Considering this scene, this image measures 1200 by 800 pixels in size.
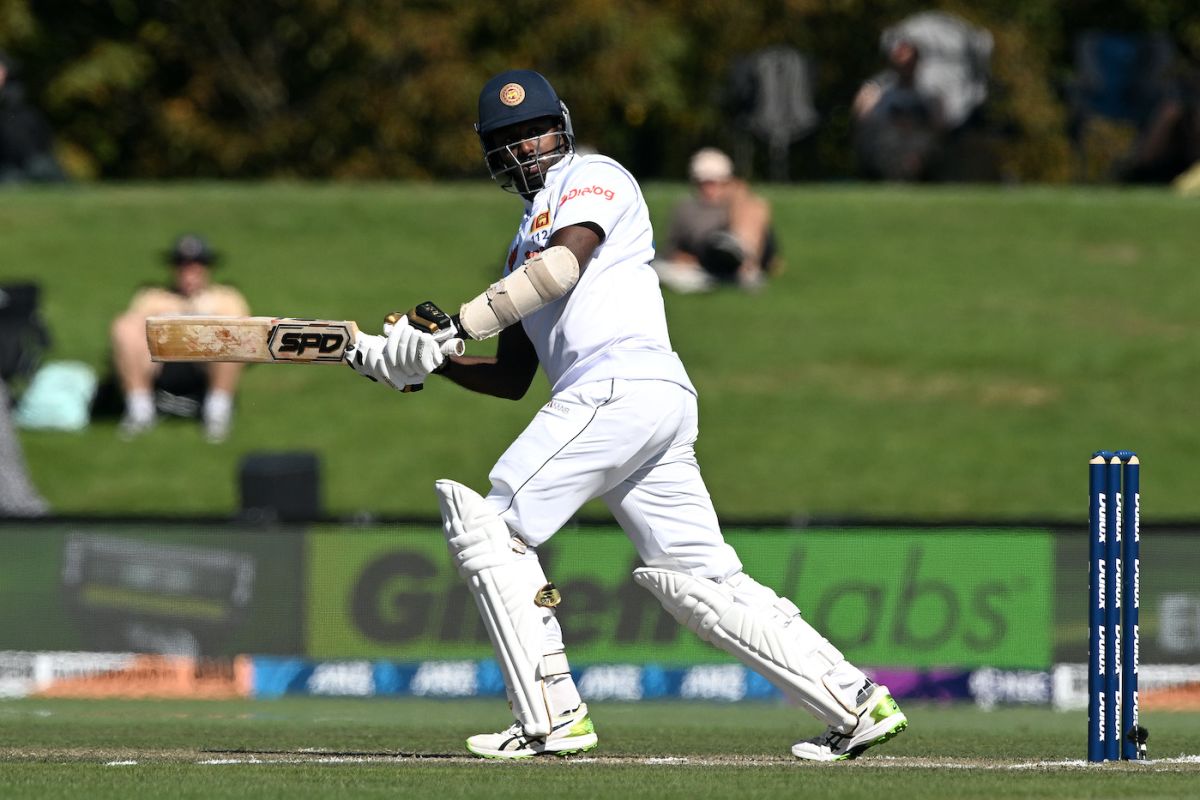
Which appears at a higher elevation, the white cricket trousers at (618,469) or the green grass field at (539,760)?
the white cricket trousers at (618,469)

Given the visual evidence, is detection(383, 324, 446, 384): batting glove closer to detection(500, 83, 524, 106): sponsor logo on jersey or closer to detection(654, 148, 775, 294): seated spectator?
detection(500, 83, 524, 106): sponsor logo on jersey

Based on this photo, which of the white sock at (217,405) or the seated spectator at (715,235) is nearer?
the white sock at (217,405)

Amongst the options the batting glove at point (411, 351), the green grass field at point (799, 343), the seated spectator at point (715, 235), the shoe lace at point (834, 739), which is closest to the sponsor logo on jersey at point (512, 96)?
the batting glove at point (411, 351)

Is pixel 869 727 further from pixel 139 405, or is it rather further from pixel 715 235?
pixel 715 235

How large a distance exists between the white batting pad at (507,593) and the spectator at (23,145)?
12.0 m

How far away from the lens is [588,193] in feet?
21.4

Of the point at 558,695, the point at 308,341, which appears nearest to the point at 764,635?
the point at 558,695

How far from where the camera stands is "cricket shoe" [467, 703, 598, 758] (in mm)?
6477

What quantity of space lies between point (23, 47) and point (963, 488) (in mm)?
16305

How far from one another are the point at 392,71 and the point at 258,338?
19995 millimetres

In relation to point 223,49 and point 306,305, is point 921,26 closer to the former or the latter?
point 306,305

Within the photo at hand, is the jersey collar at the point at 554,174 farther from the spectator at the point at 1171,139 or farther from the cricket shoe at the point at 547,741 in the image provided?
the spectator at the point at 1171,139

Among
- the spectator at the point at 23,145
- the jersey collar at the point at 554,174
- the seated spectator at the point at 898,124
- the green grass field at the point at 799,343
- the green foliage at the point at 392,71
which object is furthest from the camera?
the green foliage at the point at 392,71

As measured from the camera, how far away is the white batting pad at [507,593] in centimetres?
638
